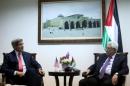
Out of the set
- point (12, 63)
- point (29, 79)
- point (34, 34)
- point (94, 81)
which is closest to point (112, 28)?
point (94, 81)

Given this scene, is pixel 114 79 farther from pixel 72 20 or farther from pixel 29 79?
pixel 72 20

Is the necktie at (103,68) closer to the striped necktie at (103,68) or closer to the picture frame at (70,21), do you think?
the striped necktie at (103,68)

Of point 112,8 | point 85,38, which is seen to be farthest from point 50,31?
point 112,8

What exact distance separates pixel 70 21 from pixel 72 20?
44mm

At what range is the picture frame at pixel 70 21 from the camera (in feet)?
18.2

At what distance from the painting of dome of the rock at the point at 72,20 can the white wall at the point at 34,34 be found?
0.72ft

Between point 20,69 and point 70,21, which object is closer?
point 20,69

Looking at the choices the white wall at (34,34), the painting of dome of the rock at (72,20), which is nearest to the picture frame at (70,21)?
the painting of dome of the rock at (72,20)

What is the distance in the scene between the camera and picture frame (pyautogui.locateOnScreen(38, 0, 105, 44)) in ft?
18.2

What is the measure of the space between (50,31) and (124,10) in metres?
1.48

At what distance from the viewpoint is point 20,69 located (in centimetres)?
473

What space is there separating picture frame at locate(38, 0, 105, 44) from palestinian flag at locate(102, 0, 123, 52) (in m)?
0.18

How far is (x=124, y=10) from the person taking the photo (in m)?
5.48

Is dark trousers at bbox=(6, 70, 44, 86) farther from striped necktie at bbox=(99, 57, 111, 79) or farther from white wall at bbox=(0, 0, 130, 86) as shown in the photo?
white wall at bbox=(0, 0, 130, 86)
